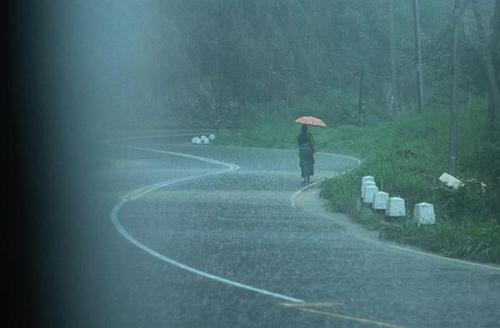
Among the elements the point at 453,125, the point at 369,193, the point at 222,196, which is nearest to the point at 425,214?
the point at 369,193

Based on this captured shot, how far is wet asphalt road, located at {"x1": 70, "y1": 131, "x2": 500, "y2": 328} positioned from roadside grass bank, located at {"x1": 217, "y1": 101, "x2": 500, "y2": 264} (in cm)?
83

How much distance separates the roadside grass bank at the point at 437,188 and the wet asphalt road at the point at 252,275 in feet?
2.74

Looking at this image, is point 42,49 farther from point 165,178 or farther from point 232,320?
point 232,320

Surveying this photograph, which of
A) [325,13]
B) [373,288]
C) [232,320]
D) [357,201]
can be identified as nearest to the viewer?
[232,320]

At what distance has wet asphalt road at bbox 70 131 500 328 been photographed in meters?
9.22

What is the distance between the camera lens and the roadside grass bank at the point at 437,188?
48.9 ft

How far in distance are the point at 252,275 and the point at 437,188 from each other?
975 cm

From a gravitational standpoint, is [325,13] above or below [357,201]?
above

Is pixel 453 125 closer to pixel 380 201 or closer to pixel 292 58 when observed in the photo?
pixel 380 201

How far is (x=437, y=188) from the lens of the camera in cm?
2058

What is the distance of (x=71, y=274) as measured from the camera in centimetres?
1148

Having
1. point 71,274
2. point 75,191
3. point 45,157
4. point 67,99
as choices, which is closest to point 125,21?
point 67,99

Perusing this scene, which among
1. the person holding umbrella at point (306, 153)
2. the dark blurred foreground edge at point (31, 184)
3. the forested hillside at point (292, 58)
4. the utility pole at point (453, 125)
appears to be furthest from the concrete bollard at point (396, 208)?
the forested hillside at point (292, 58)

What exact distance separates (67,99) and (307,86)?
42663 mm
